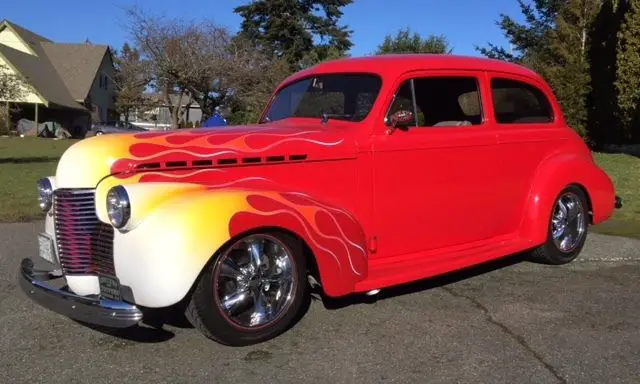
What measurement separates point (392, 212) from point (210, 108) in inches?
1212

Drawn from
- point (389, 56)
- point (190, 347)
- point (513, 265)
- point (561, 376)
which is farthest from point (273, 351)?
point (513, 265)

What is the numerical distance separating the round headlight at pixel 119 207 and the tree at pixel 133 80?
32.7 m

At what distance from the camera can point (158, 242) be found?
3445 mm

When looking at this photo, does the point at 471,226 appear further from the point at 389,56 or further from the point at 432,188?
the point at 389,56

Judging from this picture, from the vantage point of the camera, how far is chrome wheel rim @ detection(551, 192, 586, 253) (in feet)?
19.6

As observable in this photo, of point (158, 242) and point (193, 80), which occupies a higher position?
point (193, 80)

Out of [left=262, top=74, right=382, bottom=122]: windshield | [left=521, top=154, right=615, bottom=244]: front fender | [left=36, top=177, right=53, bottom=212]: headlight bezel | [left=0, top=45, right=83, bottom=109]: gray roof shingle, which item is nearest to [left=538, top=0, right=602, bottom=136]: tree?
[left=521, top=154, right=615, bottom=244]: front fender

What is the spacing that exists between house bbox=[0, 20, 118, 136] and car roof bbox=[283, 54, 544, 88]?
1443 inches

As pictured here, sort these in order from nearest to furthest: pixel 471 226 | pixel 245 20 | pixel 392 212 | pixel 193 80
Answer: pixel 392 212, pixel 471 226, pixel 193 80, pixel 245 20

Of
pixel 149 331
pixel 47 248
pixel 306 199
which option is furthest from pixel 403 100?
pixel 47 248

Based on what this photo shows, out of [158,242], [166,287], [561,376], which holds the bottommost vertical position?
[561,376]

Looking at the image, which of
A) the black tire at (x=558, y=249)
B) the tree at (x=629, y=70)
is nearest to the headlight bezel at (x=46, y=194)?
the black tire at (x=558, y=249)

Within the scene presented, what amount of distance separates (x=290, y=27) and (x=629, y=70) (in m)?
32.6

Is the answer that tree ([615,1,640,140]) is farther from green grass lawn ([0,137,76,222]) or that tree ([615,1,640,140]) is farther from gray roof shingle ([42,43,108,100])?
gray roof shingle ([42,43,108,100])
